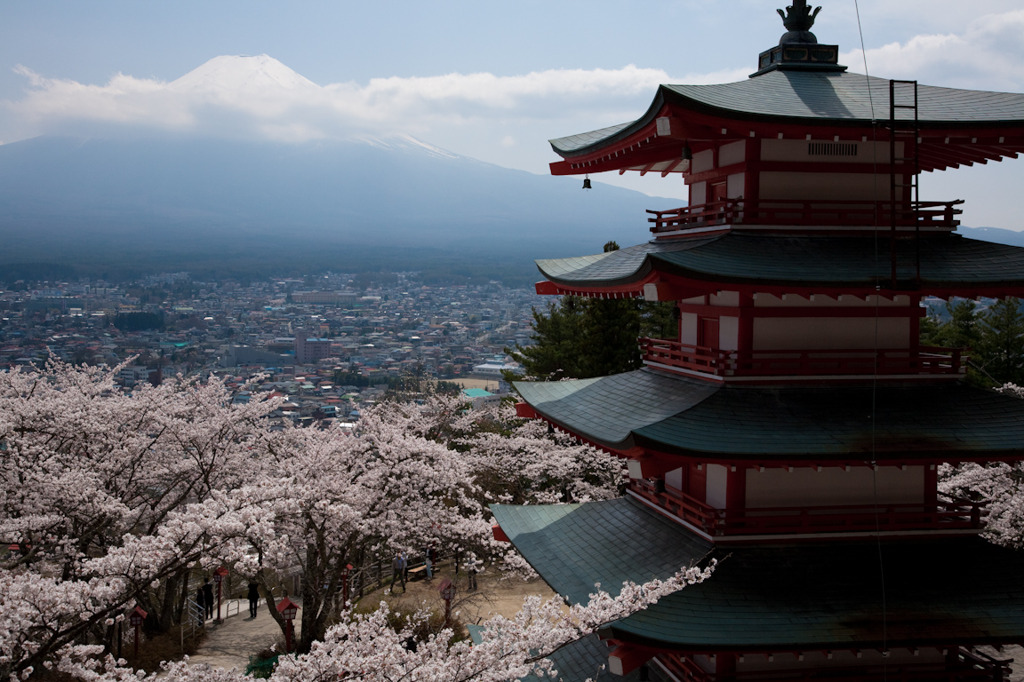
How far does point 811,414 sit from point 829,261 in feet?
5.86

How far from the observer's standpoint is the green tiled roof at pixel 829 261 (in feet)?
27.2

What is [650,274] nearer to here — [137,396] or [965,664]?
[965,664]

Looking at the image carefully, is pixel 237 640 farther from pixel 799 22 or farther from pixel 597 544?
pixel 799 22

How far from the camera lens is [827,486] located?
899 cm

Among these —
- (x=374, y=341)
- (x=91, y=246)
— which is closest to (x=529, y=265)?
(x=91, y=246)

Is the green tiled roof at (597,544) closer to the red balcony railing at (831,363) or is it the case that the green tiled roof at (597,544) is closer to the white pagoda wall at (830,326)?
the red balcony railing at (831,363)

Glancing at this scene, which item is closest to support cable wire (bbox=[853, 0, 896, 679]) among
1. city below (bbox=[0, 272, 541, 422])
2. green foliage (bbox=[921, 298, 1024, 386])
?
city below (bbox=[0, 272, 541, 422])

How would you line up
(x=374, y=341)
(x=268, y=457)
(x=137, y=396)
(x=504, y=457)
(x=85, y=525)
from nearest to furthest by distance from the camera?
(x=85, y=525) → (x=137, y=396) → (x=268, y=457) → (x=504, y=457) → (x=374, y=341)

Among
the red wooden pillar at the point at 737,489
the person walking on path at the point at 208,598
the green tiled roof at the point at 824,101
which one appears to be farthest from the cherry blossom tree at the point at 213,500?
the green tiled roof at the point at 824,101

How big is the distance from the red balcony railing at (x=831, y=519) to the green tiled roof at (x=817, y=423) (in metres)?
0.94

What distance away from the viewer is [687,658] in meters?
8.73

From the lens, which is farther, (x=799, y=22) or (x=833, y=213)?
(x=799, y=22)

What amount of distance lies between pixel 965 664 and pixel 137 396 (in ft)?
56.7

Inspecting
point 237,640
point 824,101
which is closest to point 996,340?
point 824,101
